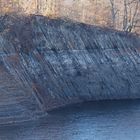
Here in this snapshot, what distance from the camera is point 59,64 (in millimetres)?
69562

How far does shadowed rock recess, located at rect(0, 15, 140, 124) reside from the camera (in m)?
61.8

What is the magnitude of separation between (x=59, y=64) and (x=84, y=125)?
12508 mm

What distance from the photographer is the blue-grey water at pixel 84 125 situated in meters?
53.4

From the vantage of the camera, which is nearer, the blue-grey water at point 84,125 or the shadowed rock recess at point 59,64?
the blue-grey water at point 84,125

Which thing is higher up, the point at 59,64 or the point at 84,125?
the point at 59,64

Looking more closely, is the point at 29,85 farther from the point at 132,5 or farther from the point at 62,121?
the point at 132,5

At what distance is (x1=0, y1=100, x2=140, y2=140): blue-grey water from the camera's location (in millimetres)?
53375

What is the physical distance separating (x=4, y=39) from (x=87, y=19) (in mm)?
16130

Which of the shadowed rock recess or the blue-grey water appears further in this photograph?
the shadowed rock recess

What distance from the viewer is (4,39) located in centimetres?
6462

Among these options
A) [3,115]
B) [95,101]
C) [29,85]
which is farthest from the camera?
[95,101]

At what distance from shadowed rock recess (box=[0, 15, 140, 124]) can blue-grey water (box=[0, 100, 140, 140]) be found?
209 cm

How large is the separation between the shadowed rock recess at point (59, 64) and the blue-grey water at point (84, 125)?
2.09 metres

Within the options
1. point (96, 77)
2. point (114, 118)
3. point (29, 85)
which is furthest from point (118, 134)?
point (96, 77)
